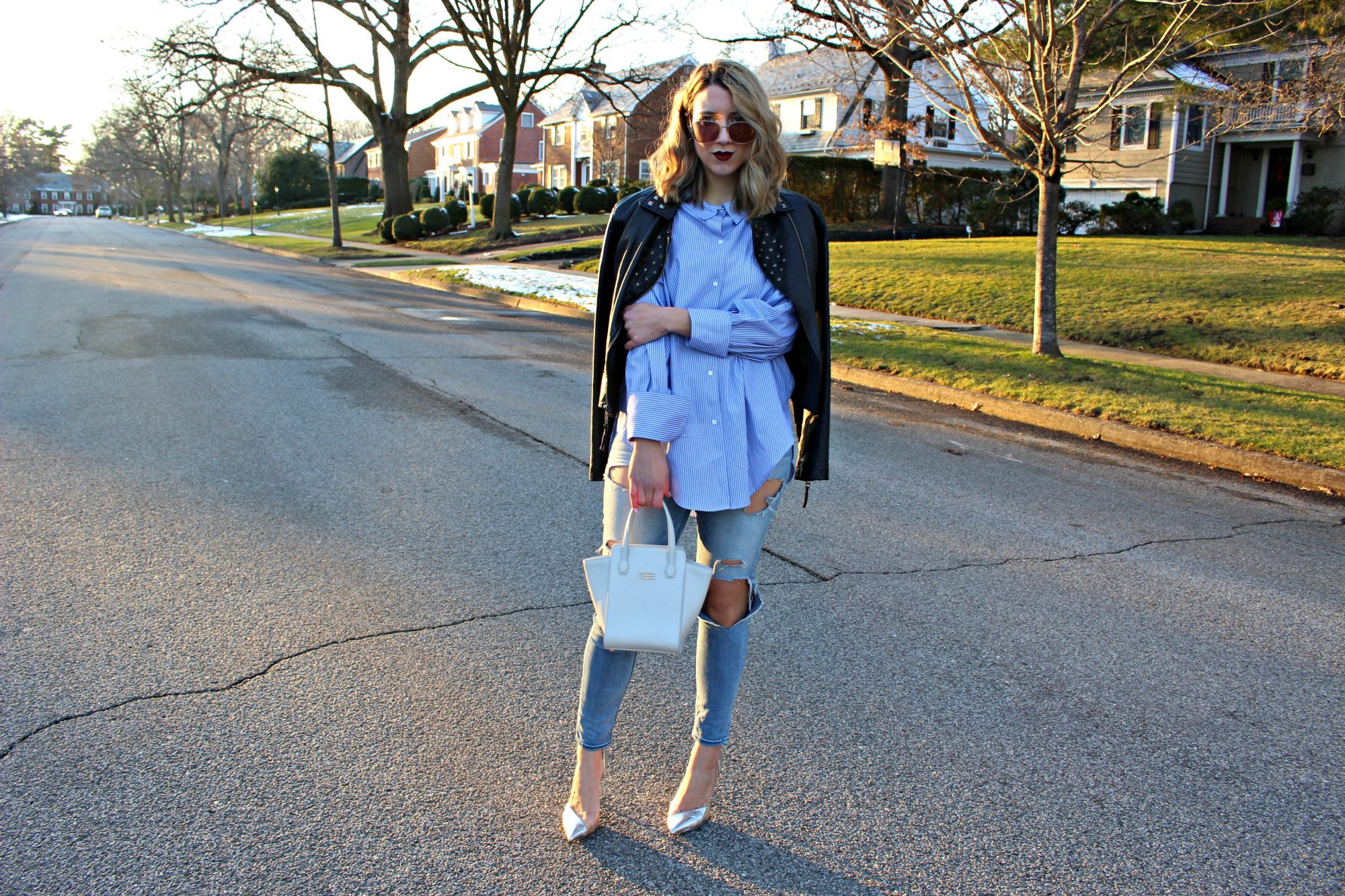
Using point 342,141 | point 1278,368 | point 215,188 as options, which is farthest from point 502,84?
point 342,141

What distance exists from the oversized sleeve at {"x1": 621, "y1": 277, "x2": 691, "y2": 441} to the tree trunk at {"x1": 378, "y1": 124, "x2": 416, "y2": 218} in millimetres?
38401

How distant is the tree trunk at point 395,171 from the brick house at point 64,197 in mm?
162054

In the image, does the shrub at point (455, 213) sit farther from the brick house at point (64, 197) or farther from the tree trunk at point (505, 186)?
the brick house at point (64, 197)

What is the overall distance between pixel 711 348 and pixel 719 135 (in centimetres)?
51

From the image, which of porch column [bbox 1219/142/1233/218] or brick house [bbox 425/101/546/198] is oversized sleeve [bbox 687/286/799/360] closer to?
porch column [bbox 1219/142/1233/218]

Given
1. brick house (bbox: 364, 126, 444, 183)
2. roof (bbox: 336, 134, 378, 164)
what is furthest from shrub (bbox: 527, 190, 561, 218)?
roof (bbox: 336, 134, 378, 164)

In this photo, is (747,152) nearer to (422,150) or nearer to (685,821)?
(685,821)

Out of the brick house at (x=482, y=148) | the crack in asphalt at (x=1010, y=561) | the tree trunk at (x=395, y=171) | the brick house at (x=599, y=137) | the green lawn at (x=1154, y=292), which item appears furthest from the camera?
the brick house at (x=482, y=148)

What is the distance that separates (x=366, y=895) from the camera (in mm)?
2369

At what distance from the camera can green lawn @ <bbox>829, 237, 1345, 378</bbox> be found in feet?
37.1

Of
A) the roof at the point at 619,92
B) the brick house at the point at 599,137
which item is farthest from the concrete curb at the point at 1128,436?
the brick house at the point at 599,137

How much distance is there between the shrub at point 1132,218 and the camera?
26.5 m

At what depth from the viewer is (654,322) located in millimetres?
2377

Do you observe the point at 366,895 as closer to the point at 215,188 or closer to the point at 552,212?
the point at 552,212
